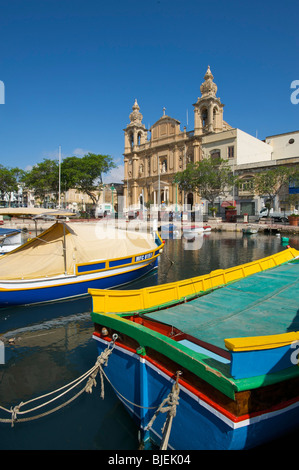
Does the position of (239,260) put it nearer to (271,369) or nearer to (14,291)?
(14,291)

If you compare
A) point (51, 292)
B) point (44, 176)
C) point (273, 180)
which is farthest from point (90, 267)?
point (44, 176)

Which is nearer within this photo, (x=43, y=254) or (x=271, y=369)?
(x=271, y=369)

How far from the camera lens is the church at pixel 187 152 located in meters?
47.3

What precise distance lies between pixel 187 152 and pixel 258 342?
57.3 metres

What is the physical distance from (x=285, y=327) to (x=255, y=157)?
5191cm

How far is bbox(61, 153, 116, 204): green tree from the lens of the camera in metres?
52.6

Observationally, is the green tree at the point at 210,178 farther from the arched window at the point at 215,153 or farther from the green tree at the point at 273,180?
the green tree at the point at 273,180

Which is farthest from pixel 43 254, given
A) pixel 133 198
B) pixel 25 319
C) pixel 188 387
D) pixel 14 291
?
pixel 133 198

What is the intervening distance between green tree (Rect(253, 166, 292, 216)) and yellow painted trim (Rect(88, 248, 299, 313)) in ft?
111

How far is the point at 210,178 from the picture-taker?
42625 mm

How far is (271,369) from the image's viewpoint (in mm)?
3344

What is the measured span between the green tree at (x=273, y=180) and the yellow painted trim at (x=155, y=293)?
33.8m

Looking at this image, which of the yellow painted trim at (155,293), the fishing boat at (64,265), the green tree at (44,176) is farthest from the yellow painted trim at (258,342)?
the green tree at (44,176)

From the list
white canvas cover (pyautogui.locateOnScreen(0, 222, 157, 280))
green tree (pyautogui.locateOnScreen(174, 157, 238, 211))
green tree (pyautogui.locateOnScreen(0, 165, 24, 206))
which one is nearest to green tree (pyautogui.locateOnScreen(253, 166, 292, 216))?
green tree (pyautogui.locateOnScreen(174, 157, 238, 211))
